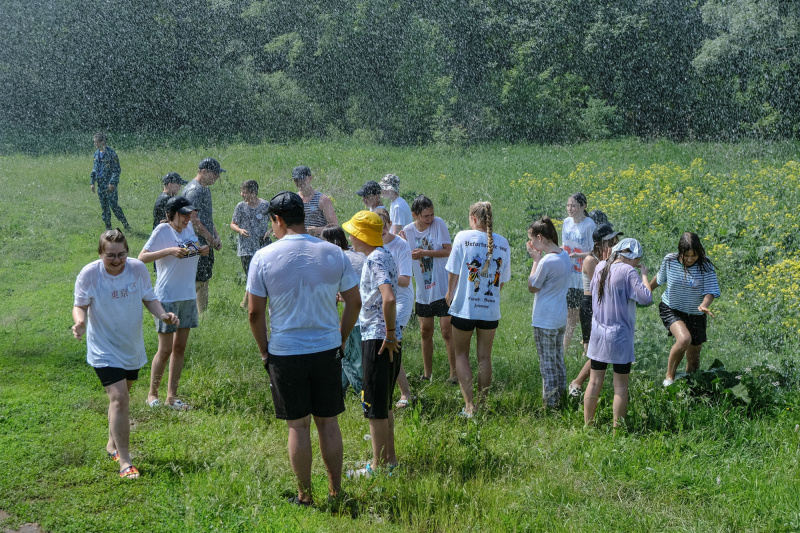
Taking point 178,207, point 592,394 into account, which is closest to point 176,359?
point 178,207

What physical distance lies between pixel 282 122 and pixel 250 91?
2.30 meters

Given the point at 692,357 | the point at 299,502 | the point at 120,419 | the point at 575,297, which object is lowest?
the point at 299,502

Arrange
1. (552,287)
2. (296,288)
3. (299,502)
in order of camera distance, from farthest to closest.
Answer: (552,287) → (299,502) → (296,288)

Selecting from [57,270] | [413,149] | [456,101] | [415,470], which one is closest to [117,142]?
[413,149]

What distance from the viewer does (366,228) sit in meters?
4.90

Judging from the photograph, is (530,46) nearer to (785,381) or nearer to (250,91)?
(250,91)

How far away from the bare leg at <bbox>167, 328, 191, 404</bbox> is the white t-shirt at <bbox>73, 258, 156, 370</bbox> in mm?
1161

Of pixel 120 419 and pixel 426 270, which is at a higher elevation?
pixel 426 270

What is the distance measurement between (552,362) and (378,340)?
201 cm

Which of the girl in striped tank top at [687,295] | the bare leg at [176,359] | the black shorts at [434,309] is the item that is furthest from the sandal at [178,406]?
the girl in striped tank top at [687,295]

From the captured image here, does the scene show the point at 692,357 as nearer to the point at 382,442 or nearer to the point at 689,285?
the point at 689,285

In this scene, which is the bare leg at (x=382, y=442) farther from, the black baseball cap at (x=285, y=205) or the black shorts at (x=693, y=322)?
the black shorts at (x=693, y=322)

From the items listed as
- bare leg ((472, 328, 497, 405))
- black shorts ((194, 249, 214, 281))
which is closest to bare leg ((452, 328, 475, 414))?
bare leg ((472, 328, 497, 405))

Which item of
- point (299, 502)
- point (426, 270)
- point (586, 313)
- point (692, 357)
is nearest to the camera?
point (299, 502)
